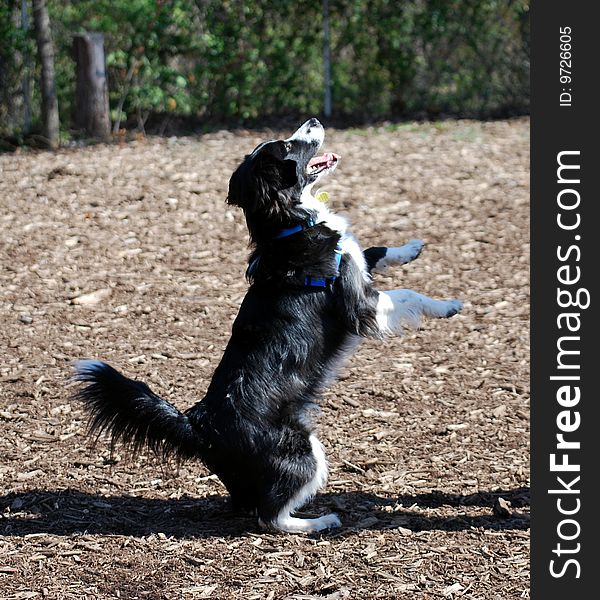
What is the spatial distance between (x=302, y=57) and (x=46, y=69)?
13.3 ft

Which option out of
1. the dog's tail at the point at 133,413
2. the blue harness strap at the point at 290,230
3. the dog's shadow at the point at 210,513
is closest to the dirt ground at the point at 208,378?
the dog's shadow at the point at 210,513

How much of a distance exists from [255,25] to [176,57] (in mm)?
1183

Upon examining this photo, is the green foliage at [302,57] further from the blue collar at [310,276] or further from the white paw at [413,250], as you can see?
the blue collar at [310,276]

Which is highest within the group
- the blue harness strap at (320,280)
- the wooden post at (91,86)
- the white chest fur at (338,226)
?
the wooden post at (91,86)

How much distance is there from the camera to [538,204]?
14.3 ft

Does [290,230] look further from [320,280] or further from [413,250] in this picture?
[413,250]

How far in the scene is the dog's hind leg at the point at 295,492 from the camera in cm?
→ 441

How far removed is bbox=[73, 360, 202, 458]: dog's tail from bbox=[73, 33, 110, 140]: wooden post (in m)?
7.58

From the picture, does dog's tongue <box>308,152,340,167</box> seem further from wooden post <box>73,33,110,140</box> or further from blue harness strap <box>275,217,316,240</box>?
wooden post <box>73,33,110,140</box>

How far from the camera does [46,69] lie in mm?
10672

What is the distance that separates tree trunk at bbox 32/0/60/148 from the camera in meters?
10.5

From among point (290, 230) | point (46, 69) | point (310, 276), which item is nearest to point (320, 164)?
point (290, 230)

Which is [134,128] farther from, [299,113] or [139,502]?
[139,502]


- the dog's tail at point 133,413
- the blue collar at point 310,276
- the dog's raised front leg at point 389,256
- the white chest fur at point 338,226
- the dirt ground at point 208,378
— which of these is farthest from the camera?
the dog's raised front leg at point 389,256
